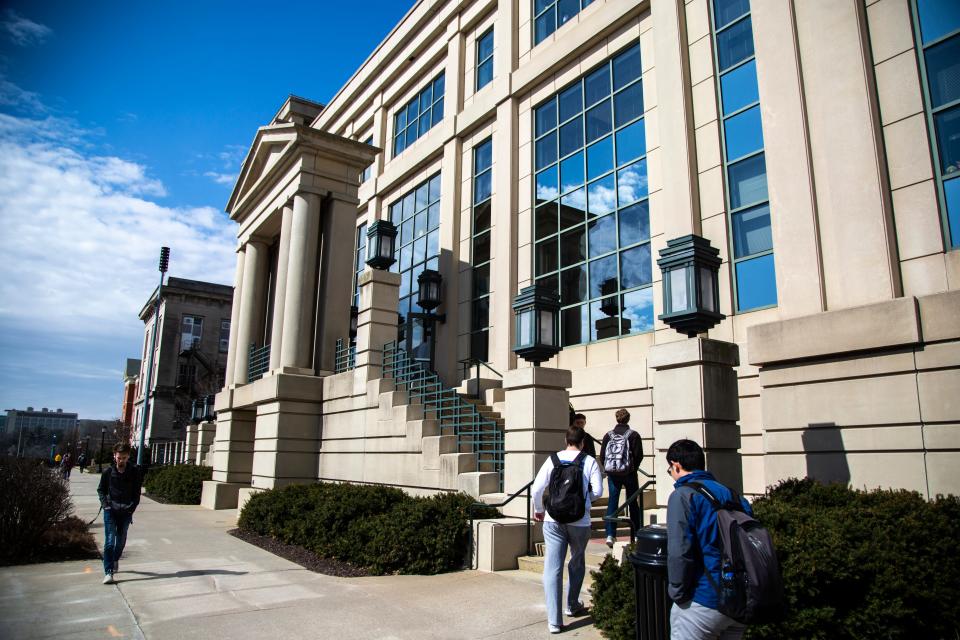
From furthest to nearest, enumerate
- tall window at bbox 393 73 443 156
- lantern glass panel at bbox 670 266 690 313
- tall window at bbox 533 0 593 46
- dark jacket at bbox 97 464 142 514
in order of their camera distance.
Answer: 1. tall window at bbox 393 73 443 156
2. tall window at bbox 533 0 593 46
3. dark jacket at bbox 97 464 142 514
4. lantern glass panel at bbox 670 266 690 313

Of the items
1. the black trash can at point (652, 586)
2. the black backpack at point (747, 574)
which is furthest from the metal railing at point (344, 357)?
the black backpack at point (747, 574)

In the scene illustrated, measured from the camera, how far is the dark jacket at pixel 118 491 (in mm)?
8531

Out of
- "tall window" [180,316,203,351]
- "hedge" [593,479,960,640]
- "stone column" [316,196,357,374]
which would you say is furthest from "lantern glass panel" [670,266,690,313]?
"tall window" [180,316,203,351]

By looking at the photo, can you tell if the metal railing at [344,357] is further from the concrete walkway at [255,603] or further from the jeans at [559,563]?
the jeans at [559,563]

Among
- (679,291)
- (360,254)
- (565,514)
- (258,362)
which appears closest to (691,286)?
(679,291)

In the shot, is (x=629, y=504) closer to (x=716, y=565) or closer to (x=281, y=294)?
(x=716, y=565)

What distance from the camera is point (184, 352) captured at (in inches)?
2327

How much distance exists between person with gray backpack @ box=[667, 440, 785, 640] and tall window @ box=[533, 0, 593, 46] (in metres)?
16.2

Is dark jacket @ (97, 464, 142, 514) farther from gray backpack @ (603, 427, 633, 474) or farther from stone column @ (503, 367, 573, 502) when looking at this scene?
gray backpack @ (603, 427, 633, 474)

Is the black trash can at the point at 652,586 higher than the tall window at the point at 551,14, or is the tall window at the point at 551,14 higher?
the tall window at the point at 551,14

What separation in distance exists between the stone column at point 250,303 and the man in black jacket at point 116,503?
42.0ft

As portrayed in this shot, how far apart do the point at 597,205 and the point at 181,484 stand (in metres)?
16.3

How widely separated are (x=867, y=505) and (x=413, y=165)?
62.2 ft

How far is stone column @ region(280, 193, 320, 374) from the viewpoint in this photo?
1753cm
